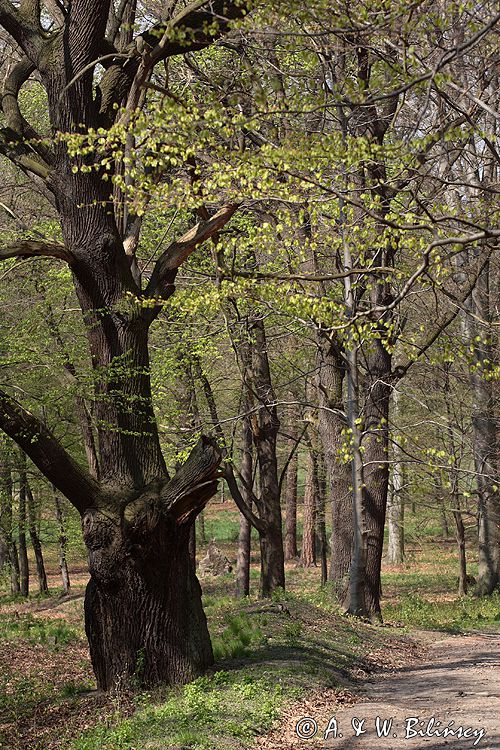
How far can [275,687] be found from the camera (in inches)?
323

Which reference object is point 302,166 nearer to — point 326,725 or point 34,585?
point 326,725

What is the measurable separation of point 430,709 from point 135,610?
317 cm

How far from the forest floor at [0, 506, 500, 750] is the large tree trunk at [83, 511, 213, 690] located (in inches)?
10.4

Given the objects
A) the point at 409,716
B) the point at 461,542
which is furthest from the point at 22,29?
the point at 461,542

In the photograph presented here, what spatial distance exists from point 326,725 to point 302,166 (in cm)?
507

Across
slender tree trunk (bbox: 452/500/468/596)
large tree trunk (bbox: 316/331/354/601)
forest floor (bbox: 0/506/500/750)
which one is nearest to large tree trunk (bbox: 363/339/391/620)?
large tree trunk (bbox: 316/331/354/601)

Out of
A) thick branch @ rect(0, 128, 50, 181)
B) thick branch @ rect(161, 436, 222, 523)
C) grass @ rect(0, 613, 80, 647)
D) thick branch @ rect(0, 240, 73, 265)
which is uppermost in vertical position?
thick branch @ rect(0, 128, 50, 181)

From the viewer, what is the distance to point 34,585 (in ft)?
116

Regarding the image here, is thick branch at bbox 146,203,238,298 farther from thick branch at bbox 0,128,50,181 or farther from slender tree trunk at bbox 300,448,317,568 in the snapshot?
slender tree trunk at bbox 300,448,317,568

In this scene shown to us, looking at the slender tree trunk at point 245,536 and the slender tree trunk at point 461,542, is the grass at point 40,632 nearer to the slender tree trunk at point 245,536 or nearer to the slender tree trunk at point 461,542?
the slender tree trunk at point 245,536

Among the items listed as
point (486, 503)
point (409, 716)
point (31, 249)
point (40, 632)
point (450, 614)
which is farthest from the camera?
point (486, 503)

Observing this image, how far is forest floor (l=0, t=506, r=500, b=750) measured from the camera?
23.2ft

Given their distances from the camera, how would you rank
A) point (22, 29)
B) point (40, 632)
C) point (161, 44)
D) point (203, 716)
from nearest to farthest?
point (203, 716), point (161, 44), point (22, 29), point (40, 632)

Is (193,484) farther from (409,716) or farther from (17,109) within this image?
(17,109)
